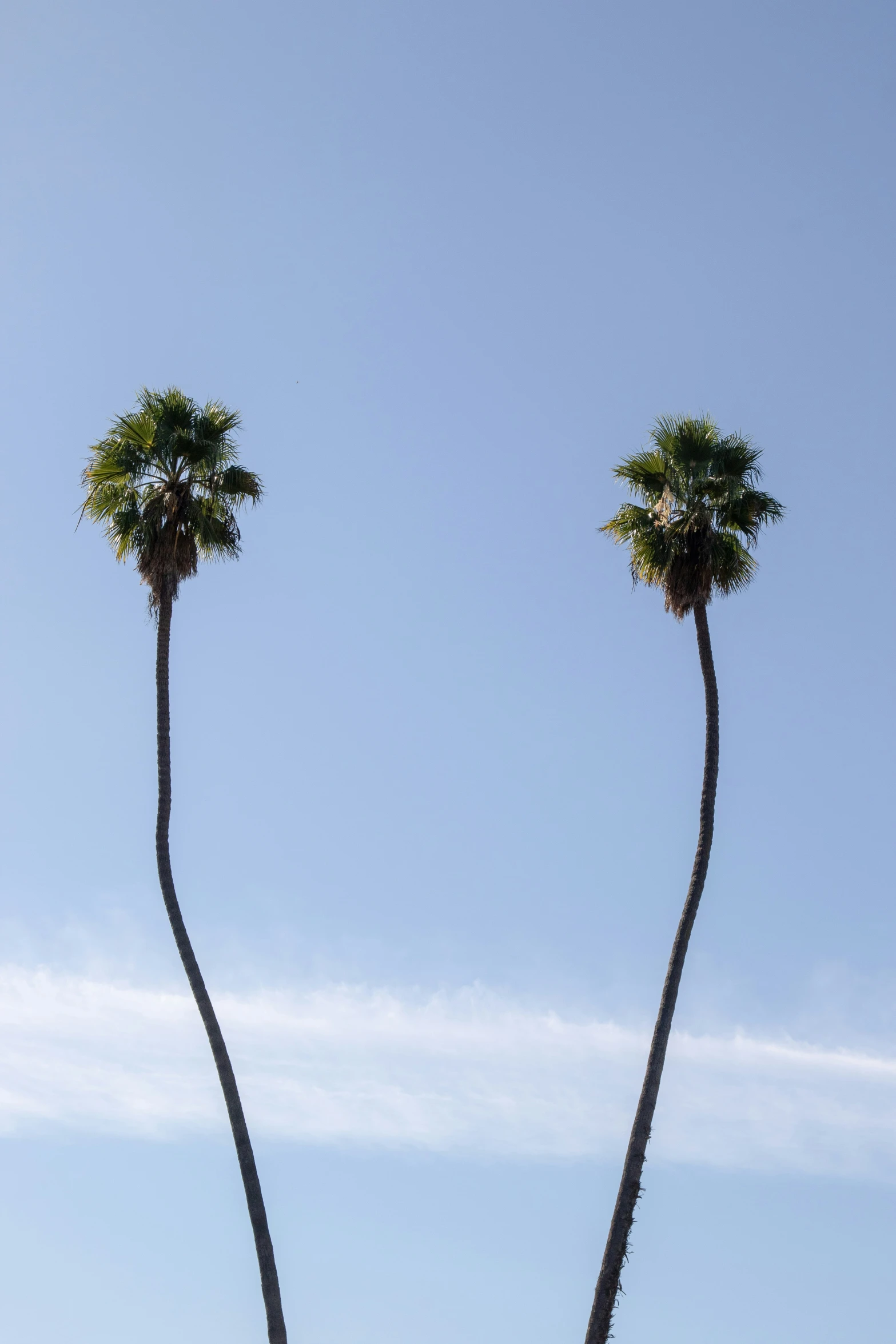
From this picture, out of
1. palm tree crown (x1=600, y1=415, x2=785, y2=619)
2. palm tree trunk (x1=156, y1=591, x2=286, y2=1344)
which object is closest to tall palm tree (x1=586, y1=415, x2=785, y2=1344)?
palm tree crown (x1=600, y1=415, x2=785, y2=619)

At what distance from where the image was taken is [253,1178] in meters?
24.4

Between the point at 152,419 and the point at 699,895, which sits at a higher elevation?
A: the point at 152,419

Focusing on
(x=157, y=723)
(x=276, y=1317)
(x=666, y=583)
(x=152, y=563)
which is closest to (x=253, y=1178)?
(x=276, y=1317)

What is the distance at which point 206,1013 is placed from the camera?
2562 centimetres

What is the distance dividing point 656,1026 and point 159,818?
9.67m

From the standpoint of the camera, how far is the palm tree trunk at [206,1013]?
23797 millimetres

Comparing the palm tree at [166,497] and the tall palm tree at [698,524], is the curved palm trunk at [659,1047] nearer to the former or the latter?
the tall palm tree at [698,524]

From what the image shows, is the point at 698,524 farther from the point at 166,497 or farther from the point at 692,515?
the point at 166,497

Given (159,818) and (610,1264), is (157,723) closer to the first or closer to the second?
(159,818)

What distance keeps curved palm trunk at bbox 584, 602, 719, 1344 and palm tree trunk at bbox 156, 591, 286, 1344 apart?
Result: 5.27 metres

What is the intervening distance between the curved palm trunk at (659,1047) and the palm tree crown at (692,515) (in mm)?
755

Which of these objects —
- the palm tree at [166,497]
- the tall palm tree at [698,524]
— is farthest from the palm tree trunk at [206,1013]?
the tall palm tree at [698,524]

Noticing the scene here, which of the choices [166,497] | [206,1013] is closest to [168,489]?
[166,497]

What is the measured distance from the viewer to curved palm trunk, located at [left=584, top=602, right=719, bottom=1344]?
23188mm
